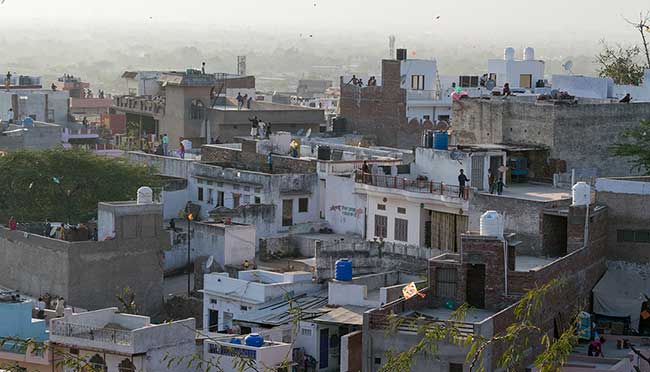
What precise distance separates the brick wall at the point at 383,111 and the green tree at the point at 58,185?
14.7 meters

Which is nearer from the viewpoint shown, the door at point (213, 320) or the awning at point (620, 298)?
the awning at point (620, 298)

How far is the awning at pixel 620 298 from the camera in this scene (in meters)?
33.4

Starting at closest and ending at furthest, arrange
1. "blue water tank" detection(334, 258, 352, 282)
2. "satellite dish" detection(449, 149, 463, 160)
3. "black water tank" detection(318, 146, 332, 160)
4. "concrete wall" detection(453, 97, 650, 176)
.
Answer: "blue water tank" detection(334, 258, 352, 282) → "satellite dish" detection(449, 149, 463, 160) → "concrete wall" detection(453, 97, 650, 176) → "black water tank" detection(318, 146, 332, 160)

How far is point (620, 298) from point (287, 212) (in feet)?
38.4

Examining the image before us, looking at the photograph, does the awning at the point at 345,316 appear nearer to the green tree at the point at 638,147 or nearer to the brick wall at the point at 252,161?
the green tree at the point at 638,147

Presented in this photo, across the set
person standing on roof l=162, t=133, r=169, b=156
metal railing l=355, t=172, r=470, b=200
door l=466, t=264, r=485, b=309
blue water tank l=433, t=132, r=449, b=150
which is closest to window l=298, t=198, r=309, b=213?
metal railing l=355, t=172, r=470, b=200

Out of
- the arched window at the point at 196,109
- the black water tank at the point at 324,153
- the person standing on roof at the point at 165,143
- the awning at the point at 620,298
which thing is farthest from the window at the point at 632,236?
the arched window at the point at 196,109

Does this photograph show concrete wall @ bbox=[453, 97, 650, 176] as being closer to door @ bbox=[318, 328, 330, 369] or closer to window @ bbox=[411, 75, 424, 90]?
door @ bbox=[318, 328, 330, 369]

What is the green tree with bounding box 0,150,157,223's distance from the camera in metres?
43.0

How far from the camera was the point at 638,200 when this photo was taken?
111 ft

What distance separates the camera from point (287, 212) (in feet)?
142

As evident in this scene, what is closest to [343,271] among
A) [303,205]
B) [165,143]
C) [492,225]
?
[492,225]

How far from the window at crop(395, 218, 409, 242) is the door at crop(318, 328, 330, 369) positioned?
769cm

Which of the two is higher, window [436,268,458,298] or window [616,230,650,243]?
window [616,230,650,243]
